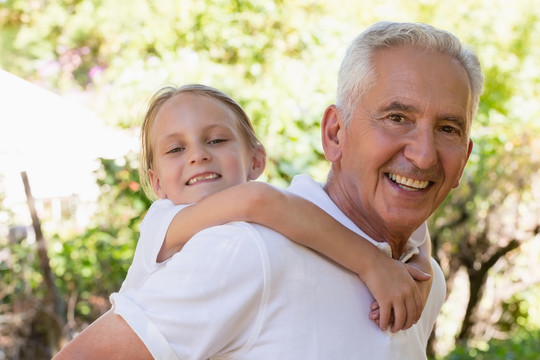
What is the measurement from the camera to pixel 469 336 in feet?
22.8

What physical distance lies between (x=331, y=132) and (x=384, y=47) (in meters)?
0.24

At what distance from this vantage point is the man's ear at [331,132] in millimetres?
1725

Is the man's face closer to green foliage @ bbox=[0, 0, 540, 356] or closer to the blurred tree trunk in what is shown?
green foliage @ bbox=[0, 0, 540, 356]

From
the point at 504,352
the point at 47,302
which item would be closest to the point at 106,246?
the point at 47,302

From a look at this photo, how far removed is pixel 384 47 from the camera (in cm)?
162

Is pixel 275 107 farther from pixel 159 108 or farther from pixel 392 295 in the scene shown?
pixel 392 295

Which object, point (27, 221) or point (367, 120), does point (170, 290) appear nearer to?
point (367, 120)

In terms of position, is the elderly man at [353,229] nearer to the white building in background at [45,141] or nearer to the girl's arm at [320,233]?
the girl's arm at [320,233]

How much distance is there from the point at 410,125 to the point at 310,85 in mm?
4265

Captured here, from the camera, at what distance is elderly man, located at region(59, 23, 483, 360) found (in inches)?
51.6

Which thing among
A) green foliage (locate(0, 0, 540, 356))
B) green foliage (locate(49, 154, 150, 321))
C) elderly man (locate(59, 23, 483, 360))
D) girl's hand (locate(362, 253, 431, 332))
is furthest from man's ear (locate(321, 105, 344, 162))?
green foliage (locate(49, 154, 150, 321))

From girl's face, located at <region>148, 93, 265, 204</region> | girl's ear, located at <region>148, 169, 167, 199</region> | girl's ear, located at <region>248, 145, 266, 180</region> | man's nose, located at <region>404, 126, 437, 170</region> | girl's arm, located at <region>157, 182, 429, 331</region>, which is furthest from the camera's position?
girl's ear, located at <region>248, 145, 266, 180</region>

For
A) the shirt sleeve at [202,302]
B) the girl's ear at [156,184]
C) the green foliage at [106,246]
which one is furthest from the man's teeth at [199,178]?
the green foliage at [106,246]

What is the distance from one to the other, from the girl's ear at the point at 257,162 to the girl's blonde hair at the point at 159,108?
3 centimetres
